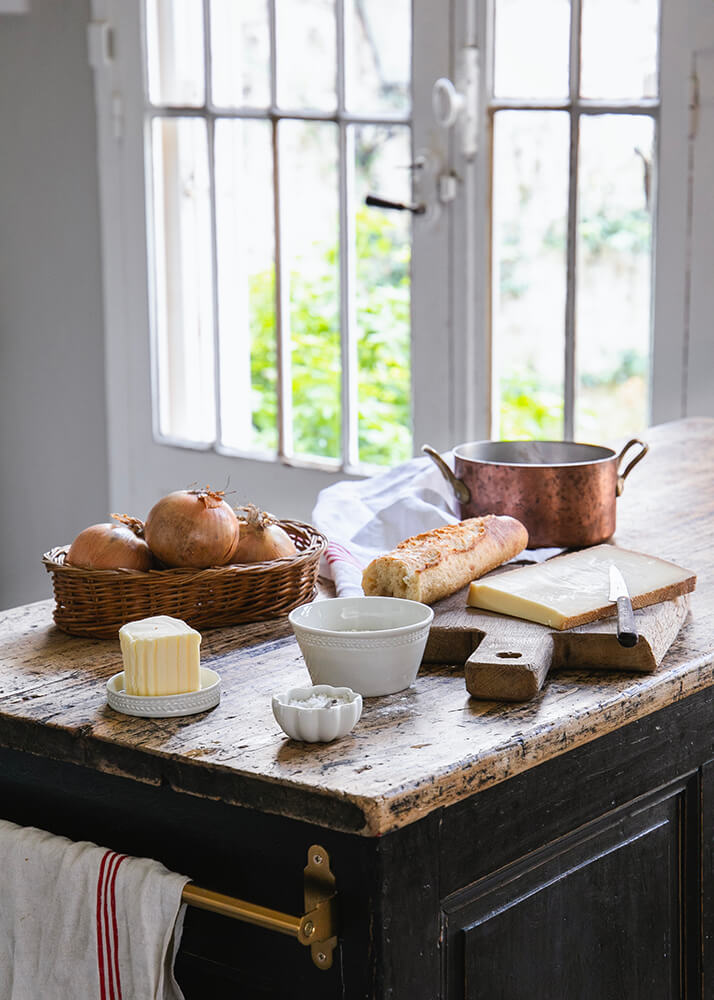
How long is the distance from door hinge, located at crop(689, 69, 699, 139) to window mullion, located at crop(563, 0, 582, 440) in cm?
21

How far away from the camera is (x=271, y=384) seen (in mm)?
2752

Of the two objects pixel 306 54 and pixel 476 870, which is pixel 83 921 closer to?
pixel 476 870

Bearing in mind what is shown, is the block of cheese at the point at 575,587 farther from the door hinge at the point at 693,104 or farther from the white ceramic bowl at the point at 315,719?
the door hinge at the point at 693,104

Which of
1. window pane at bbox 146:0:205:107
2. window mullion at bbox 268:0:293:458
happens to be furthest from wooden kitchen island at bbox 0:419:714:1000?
window pane at bbox 146:0:205:107

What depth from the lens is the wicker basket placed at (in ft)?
3.43

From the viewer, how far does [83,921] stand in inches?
35.0

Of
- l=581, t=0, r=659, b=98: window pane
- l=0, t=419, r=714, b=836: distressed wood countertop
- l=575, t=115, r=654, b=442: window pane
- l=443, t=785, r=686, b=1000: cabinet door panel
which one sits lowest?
l=443, t=785, r=686, b=1000: cabinet door panel

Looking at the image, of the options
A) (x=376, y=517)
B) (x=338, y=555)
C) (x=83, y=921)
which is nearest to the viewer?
(x=83, y=921)

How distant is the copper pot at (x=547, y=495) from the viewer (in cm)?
127

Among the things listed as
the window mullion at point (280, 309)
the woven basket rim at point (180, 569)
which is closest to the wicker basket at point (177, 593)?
the woven basket rim at point (180, 569)

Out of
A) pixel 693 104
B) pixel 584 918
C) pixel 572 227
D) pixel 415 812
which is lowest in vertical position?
pixel 584 918

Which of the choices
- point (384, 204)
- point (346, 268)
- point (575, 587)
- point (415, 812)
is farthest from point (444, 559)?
point (346, 268)

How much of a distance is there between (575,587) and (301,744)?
0.32 meters

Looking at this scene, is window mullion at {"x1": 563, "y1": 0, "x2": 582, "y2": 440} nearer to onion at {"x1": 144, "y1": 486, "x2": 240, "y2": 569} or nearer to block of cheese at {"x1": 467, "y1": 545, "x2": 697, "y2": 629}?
block of cheese at {"x1": 467, "y1": 545, "x2": 697, "y2": 629}
